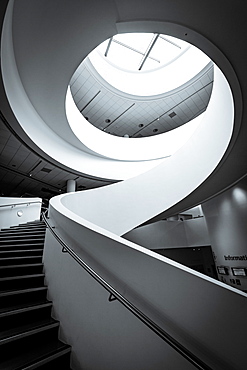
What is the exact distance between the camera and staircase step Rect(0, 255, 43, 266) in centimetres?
293

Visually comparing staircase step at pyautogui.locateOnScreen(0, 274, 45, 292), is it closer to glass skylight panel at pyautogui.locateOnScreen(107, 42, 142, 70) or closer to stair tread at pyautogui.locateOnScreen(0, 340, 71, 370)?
stair tread at pyautogui.locateOnScreen(0, 340, 71, 370)

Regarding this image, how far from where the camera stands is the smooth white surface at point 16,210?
6.76 metres

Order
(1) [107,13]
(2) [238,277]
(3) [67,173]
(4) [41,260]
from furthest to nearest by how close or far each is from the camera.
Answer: (3) [67,173]
(2) [238,277]
(1) [107,13]
(4) [41,260]

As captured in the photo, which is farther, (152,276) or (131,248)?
(131,248)

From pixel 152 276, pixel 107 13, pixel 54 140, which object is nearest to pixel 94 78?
pixel 54 140

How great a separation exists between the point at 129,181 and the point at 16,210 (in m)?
4.52

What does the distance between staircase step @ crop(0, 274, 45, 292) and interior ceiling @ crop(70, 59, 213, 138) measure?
8.20 m

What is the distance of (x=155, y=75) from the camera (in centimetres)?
985

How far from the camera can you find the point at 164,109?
36.0 ft

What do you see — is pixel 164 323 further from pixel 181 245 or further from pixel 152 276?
pixel 181 245

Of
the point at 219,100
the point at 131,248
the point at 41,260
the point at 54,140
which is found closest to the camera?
the point at 131,248

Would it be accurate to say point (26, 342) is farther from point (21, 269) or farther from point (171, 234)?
point (171, 234)

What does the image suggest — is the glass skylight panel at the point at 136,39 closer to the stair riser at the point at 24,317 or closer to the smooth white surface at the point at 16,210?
the smooth white surface at the point at 16,210

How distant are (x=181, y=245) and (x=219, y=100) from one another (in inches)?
328
